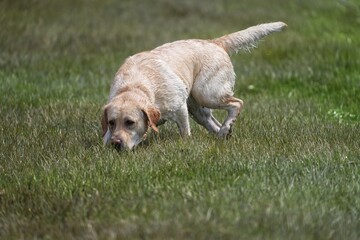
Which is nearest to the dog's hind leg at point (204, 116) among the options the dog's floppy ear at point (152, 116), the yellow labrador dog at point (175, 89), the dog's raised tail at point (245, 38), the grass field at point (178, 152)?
the yellow labrador dog at point (175, 89)

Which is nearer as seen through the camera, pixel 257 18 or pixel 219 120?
pixel 219 120

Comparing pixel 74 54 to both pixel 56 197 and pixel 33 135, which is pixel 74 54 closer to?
pixel 33 135

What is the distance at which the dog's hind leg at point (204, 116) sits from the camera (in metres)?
9.01

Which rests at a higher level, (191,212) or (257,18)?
(191,212)

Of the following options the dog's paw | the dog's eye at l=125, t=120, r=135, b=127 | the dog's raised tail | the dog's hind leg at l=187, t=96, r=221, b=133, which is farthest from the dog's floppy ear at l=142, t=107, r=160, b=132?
the dog's raised tail

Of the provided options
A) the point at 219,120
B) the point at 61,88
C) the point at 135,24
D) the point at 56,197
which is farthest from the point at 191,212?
the point at 135,24

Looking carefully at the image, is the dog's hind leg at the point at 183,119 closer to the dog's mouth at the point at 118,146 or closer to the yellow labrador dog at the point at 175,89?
the yellow labrador dog at the point at 175,89

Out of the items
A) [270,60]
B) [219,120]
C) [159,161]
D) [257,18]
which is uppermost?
[159,161]

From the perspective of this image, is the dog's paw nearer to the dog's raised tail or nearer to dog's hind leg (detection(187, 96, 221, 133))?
dog's hind leg (detection(187, 96, 221, 133))

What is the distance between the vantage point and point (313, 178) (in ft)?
21.4

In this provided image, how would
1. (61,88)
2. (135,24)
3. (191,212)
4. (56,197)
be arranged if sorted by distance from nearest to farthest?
(191,212) < (56,197) < (61,88) < (135,24)

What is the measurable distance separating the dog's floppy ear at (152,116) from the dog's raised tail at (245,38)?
160cm

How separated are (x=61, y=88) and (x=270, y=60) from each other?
12.1 feet

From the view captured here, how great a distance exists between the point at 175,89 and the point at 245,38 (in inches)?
54.0
